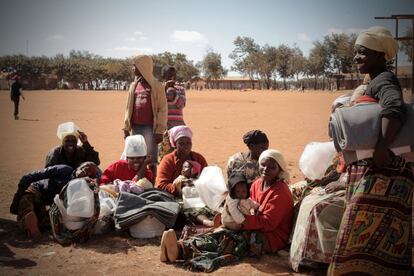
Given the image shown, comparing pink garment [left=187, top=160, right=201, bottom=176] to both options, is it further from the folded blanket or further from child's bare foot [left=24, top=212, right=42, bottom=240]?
child's bare foot [left=24, top=212, right=42, bottom=240]

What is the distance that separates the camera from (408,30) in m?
10.1

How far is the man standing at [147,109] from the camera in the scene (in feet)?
19.7

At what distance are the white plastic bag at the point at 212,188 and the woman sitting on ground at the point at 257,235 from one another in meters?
0.48

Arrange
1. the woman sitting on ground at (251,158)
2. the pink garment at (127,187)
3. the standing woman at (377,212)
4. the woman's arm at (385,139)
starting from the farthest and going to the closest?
the woman sitting on ground at (251,158) < the pink garment at (127,187) < the standing woman at (377,212) < the woman's arm at (385,139)

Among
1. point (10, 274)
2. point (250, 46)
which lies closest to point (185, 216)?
point (10, 274)

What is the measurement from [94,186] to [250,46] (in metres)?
91.3

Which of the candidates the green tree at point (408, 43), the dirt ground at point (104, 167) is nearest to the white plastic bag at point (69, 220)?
the dirt ground at point (104, 167)

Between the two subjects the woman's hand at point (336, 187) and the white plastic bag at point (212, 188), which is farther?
the white plastic bag at point (212, 188)

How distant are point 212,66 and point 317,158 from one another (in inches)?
3273

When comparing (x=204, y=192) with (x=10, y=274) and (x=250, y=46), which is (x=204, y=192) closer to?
(x=10, y=274)

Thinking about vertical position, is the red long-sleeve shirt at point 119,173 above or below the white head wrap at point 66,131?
below

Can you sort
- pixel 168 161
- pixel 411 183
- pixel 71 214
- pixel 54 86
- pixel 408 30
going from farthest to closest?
pixel 54 86
pixel 408 30
pixel 168 161
pixel 71 214
pixel 411 183

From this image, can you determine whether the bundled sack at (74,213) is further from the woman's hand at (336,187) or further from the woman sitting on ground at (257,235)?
the woman's hand at (336,187)

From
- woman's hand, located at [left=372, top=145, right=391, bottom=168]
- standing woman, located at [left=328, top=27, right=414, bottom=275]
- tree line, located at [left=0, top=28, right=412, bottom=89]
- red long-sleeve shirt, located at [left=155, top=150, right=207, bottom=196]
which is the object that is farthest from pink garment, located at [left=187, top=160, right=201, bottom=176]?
tree line, located at [left=0, top=28, right=412, bottom=89]
